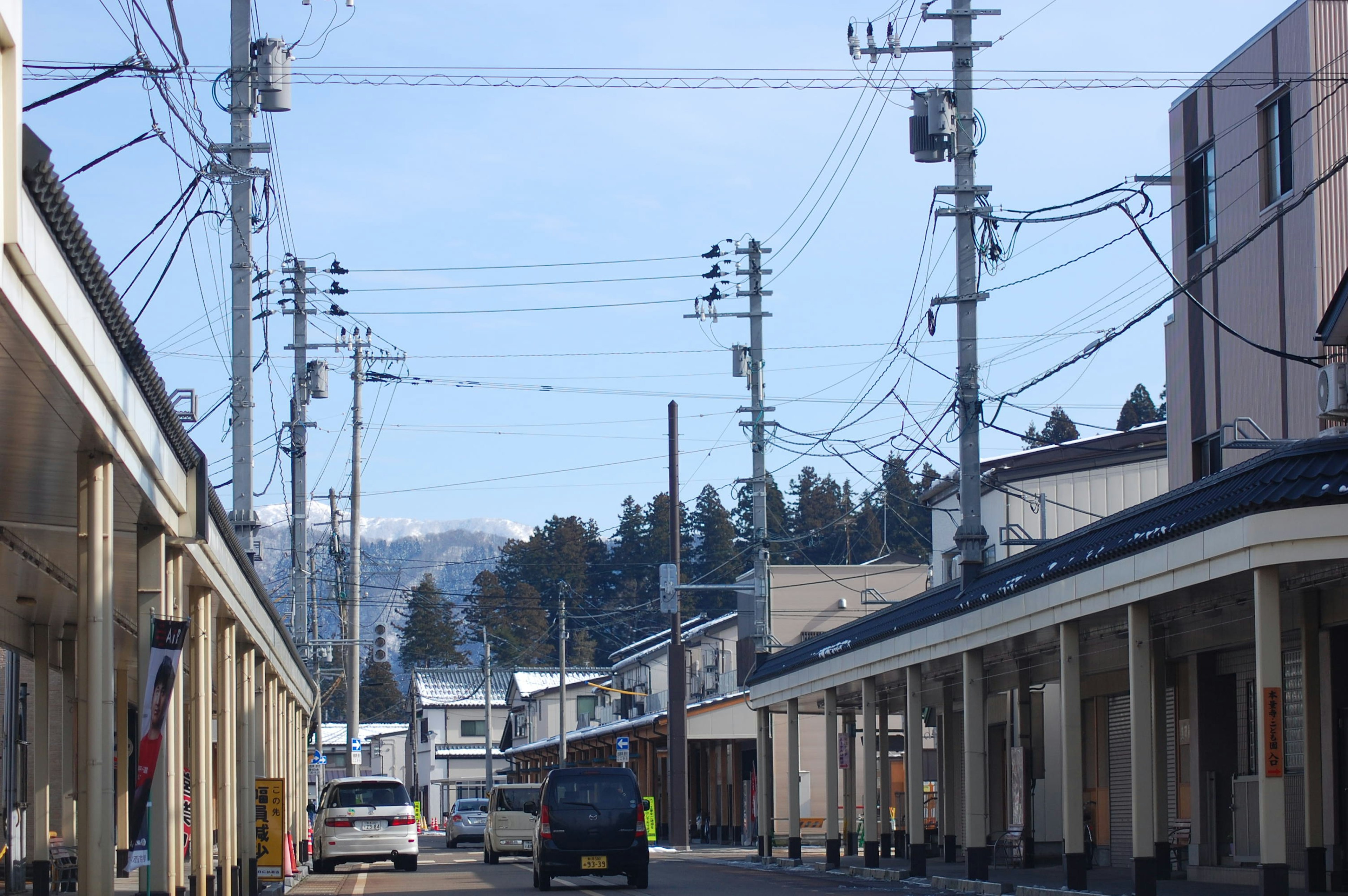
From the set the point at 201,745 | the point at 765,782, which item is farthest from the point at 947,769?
the point at 201,745

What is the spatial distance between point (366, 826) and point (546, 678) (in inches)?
2103

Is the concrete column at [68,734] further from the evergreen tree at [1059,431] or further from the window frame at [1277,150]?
the evergreen tree at [1059,431]

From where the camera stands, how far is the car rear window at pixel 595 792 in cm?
2330

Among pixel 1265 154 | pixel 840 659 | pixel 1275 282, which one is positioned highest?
pixel 1265 154

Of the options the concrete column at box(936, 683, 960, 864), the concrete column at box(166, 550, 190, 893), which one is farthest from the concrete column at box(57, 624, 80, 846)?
the concrete column at box(936, 683, 960, 864)

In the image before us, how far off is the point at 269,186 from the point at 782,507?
8986 centimetres

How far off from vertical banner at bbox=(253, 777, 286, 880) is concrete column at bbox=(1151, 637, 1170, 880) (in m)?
11.8

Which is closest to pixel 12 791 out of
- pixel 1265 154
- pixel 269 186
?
pixel 269 186

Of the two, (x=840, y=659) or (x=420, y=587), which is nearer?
(x=840, y=659)

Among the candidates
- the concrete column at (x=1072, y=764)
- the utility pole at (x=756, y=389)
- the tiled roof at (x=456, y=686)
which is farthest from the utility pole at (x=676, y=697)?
the tiled roof at (x=456, y=686)

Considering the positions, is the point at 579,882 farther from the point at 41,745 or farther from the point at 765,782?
the point at 765,782

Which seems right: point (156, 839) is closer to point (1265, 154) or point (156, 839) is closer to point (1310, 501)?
point (1310, 501)

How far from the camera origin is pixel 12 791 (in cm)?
2580

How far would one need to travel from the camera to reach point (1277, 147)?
23.7m
